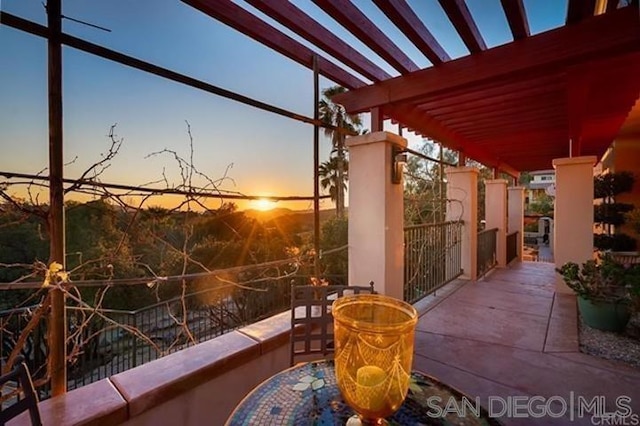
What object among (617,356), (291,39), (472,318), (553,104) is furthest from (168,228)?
(553,104)

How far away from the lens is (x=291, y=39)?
2.21 m

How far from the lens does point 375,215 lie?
267 centimetres

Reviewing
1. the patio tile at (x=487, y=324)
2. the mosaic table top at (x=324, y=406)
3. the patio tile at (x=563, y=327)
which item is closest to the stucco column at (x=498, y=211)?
the patio tile at (x=563, y=327)

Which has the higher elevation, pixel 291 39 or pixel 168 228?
pixel 291 39

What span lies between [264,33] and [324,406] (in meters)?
2.12

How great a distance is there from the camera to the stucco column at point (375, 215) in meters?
2.64

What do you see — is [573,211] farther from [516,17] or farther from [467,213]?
[516,17]

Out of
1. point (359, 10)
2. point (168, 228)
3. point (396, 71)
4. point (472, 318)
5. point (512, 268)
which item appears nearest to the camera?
point (359, 10)

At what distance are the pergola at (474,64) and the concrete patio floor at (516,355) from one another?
2.04 meters

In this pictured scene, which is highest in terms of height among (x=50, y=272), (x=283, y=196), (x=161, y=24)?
(x=161, y=24)

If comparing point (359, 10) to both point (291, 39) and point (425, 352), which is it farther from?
point (425, 352)

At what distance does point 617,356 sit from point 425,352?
1.49 metres

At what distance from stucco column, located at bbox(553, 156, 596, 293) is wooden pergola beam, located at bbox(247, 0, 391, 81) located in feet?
10.8

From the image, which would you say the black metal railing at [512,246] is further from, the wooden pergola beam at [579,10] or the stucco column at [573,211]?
the wooden pergola beam at [579,10]
